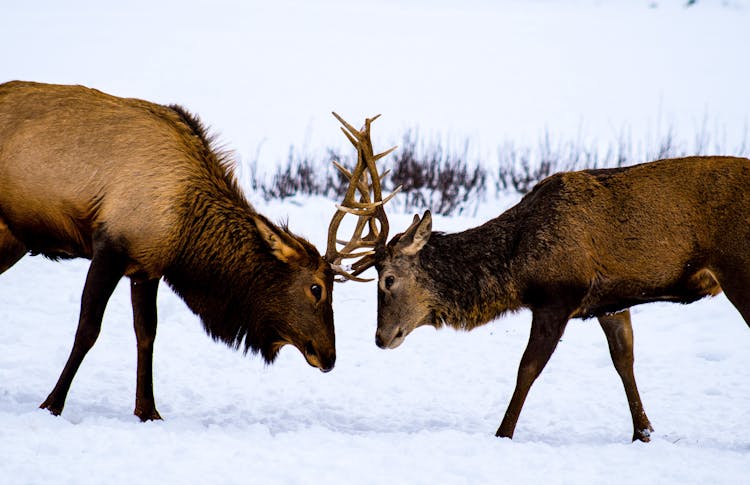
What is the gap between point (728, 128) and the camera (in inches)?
951

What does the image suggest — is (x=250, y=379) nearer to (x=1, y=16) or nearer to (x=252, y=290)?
(x=252, y=290)

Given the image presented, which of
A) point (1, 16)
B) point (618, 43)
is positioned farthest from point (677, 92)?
point (1, 16)

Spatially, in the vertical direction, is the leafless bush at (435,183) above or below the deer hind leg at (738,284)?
below

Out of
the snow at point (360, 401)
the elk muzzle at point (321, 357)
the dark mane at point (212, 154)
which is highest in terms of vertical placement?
the dark mane at point (212, 154)

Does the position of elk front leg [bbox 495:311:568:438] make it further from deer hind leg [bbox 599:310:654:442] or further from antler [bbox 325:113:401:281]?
antler [bbox 325:113:401:281]

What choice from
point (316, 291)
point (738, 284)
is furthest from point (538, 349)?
point (316, 291)

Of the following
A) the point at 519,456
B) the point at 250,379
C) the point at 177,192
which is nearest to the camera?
the point at 519,456

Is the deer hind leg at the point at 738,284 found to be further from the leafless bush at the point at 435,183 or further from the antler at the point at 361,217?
the leafless bush at the point at 435,183

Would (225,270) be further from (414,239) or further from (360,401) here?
(360,401)

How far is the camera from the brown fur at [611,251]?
578cm

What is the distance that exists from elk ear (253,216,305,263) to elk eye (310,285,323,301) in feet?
0.65

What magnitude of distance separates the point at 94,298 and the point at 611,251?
3.04 metres

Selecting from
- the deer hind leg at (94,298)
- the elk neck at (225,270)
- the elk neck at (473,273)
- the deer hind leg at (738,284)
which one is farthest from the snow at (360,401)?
the deer hind leg at (738,284)

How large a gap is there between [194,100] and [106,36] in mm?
10052
